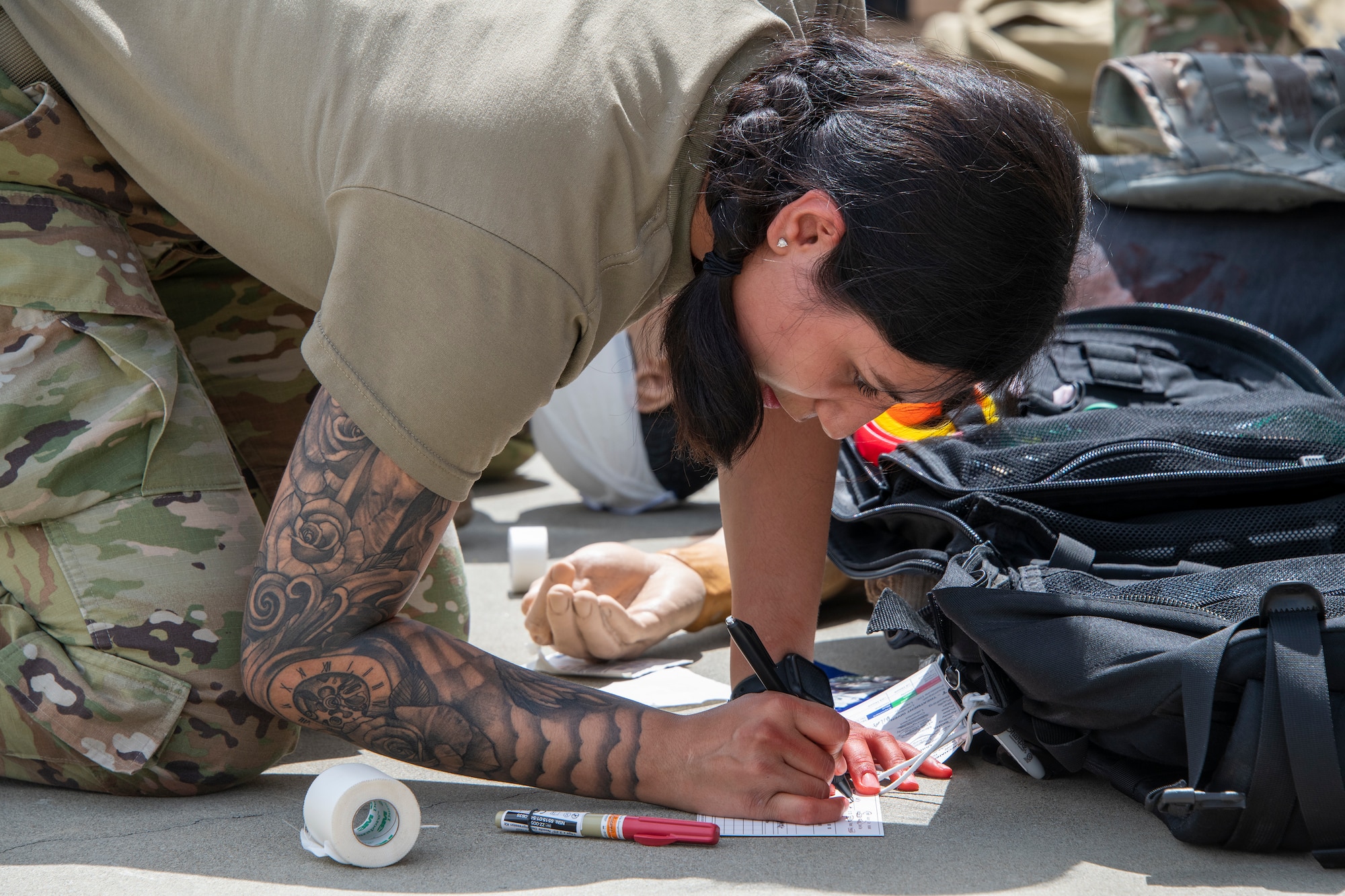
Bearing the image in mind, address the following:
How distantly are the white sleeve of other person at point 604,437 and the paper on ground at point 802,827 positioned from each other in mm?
1627

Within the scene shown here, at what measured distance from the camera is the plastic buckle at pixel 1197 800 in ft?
3.78

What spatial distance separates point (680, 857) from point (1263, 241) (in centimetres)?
181

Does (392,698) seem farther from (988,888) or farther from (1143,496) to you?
(1143,496)

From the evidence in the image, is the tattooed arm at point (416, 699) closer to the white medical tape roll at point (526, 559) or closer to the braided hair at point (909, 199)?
the braided hair at point (909, 199)

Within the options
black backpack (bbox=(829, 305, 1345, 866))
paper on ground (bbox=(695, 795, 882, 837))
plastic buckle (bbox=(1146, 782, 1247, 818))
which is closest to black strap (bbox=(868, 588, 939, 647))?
black backpack (bbox=(829, 305, 1345, 866))

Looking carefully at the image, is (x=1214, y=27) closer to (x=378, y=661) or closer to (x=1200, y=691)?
(x=1200, y=691)

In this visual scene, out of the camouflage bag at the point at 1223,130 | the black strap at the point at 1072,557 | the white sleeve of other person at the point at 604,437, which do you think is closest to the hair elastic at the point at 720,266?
the black strap at the point at 1072,557

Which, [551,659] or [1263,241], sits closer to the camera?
[551,659]

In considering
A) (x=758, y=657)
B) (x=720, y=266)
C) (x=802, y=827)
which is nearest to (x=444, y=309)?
(x=720, y=266)

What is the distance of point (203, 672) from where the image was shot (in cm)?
145

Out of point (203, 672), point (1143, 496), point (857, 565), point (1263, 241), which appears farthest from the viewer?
point (1263, 241)

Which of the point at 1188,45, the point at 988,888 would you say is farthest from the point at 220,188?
the point at 1188,45

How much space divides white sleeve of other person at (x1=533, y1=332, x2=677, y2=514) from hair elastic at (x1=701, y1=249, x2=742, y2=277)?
1.54m

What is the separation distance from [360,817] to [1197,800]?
837mm
